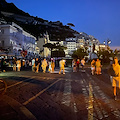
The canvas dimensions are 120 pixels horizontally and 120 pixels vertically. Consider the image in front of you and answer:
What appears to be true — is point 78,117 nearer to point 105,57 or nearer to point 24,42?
point 105,57

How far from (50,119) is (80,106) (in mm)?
1616

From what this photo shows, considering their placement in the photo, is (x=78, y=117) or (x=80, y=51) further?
(x=80, y=51)

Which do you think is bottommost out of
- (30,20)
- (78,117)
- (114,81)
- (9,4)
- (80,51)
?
(78,117)

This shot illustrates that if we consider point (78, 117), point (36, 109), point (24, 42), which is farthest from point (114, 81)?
point (24, 42)

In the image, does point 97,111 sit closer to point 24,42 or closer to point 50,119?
point 50,119

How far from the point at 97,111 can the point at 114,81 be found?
2.18 m

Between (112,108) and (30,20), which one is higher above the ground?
(30,20)

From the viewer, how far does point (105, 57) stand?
5366cm

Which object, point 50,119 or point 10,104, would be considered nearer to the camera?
point 50,119

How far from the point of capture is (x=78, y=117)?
4.46 metres

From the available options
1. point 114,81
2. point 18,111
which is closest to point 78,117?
point 18,111

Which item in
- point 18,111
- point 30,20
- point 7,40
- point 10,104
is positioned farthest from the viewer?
point 30,20

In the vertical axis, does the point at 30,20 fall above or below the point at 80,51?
above

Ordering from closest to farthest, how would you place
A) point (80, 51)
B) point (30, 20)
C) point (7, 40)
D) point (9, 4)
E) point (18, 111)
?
point (18, 111)
point (7, 40)
point (80, 51)
point (30, 20)
point (9, 4)
